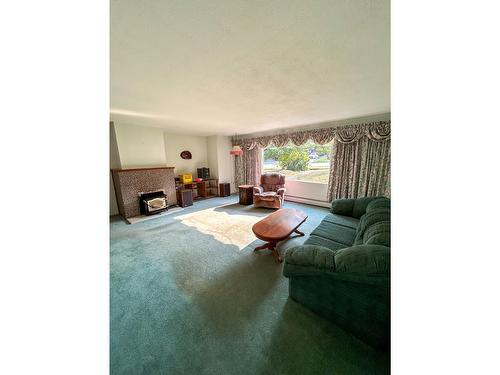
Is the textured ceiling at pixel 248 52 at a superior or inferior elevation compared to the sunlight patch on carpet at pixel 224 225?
superior

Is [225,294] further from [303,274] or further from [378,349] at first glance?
[378,349]

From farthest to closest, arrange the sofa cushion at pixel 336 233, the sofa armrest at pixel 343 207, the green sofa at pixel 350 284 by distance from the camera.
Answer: the sofa armrest at pixel 343 207 → the sofa cushion at pixel 336 233 → the green sofa at pixel 350 284

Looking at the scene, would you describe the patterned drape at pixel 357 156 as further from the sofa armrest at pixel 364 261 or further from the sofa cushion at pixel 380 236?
the sofa armrest at pixel 364 261

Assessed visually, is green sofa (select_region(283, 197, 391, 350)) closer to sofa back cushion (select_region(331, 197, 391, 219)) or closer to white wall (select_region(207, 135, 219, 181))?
sofa back cushion (select_region(331, 197, 391, 219))

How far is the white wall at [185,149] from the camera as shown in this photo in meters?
5.25

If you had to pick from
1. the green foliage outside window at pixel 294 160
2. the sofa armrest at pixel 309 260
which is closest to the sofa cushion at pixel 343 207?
the sofa armrest at pixel 309 260

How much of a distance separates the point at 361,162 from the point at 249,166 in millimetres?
3221

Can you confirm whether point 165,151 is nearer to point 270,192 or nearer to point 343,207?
point 270,192

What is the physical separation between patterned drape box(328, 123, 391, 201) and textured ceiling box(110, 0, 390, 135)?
1284 millimetres

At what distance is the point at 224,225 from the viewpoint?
11.2ft

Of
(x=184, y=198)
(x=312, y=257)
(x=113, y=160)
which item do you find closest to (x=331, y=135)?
(x=312, y=257)

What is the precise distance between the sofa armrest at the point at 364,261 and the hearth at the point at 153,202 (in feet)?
13.7
